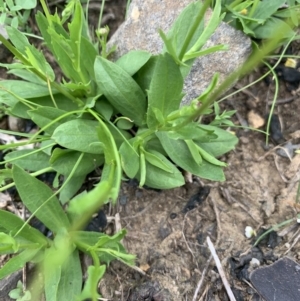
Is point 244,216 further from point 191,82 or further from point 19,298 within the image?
point 19,298

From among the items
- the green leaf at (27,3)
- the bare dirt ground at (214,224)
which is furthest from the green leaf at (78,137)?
the green leaf at (27,3)

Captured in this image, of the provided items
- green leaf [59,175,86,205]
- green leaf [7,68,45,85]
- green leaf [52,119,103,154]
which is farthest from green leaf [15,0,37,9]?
green leaf [59,175,86,205]

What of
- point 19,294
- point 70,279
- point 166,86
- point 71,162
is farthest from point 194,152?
point 19,294

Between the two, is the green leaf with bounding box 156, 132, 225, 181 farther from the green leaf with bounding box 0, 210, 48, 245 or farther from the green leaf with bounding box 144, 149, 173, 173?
the green leaf with bounding box 0, 210, 48, 245

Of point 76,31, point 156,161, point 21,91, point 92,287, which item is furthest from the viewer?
point 21,91

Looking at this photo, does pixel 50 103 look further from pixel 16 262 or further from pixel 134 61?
pixel 16 262

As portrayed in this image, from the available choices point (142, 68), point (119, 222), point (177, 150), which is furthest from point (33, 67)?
point (119, 222)
